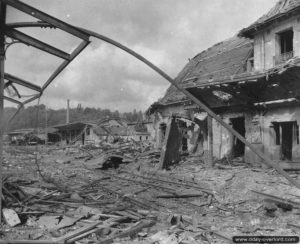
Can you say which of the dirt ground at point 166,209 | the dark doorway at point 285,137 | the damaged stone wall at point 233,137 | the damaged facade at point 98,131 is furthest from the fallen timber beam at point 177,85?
the damaged facade at point 98,131

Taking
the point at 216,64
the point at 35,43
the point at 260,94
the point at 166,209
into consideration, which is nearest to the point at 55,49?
the point at 35,43

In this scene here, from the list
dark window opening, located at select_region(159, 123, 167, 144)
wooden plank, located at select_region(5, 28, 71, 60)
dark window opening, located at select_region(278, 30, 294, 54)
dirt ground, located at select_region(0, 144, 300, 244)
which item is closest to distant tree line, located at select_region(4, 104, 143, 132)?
dark window opening, located at select_region(159, 123, 167, 144)

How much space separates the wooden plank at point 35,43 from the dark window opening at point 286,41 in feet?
41.0

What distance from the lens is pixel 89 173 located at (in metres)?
17.5

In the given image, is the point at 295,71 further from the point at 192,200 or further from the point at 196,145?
the point at 196,145

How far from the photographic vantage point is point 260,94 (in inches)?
595

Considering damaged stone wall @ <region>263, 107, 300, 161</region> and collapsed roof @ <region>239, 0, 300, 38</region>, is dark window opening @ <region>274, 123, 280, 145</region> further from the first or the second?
collapsed roof @ <region>239, 0, 300, 38</region>

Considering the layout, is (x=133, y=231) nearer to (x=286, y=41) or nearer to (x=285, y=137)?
(x=285, y=137)

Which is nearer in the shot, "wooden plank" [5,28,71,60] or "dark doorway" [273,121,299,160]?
"wooden plank" [5,28,71,60]

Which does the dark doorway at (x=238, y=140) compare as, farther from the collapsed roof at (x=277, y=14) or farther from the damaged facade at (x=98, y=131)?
the damaged facade at (x=98, y=131)

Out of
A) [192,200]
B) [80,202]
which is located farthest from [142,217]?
[192,200]

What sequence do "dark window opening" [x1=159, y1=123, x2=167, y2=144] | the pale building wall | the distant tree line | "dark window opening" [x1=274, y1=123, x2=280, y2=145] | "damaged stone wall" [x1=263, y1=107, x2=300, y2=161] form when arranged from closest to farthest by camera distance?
"damaged stone wall" [x1=263, y1=107, x2=300, y2=161] → the pale building wall → "dark window opening" [x1=274, y1=123, x2=280, y2=145] → "dark window opening" [x1=159, y1=123, x2=167, y2=144] → the distant tree line

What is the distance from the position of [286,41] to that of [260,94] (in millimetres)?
3346

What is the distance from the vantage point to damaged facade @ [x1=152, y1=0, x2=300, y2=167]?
13930 millimetres
